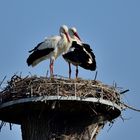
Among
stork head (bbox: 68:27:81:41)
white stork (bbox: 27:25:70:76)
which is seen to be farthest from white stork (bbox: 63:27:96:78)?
stork head (bbox: 68:27:81:41)

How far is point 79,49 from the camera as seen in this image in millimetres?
12633

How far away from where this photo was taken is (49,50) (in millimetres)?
12391

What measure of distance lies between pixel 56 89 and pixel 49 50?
2.41 metres

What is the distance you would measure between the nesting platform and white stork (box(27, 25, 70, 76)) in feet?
4.60

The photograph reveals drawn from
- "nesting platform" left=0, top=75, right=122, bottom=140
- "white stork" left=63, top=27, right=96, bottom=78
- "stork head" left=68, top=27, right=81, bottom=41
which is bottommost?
"nesting platform" left=0, top=75, right=122, bottom=140

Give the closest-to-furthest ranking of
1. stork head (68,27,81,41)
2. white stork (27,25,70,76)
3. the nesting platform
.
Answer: the nesting platform
white stork (27,25,70,76)
stork head (68,27,81,41)

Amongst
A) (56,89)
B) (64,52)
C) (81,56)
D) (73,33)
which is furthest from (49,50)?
(56,89)

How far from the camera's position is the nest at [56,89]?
10055 millimetres

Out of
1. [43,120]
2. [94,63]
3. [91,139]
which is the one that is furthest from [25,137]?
[94,63]

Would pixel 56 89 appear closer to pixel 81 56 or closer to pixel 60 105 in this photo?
pixel 60 105

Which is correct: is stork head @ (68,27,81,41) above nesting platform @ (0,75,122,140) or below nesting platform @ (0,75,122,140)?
above

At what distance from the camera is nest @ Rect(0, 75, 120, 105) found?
1005cm

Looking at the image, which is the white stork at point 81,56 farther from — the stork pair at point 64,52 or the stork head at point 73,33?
the stork head at point 73,33

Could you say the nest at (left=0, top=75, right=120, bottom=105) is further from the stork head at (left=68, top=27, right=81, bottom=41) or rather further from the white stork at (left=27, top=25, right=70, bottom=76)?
the stork head at (left=68, top=27, right=81, bottom=41)
